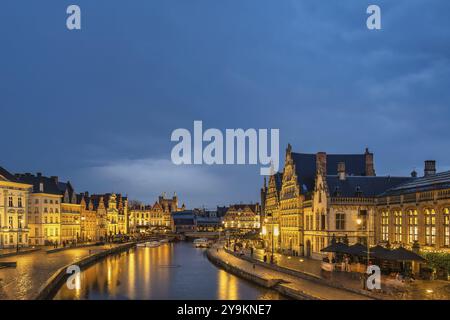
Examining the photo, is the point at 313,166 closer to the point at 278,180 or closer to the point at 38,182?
the point at 278,180

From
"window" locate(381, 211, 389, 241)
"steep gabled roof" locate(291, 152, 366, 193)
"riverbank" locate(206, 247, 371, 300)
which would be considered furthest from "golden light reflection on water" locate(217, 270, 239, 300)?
"steep gabled roof" locate(291, 152, 366, 193)

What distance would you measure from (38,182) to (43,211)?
5.61 metres

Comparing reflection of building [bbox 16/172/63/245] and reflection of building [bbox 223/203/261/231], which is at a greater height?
reflection of building [bbox 16/172/63/245]

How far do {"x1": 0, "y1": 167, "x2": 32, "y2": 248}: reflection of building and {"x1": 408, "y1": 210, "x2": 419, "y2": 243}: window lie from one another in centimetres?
6168

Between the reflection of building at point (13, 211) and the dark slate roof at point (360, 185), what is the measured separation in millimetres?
52237

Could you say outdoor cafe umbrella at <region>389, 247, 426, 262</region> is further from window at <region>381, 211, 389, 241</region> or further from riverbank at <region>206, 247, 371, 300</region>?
window at <region>381, 211, 389, 241</region>

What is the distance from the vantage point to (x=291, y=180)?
71.0 m

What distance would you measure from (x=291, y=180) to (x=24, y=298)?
141ft

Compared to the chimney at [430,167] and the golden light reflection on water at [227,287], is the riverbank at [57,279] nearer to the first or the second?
the golden light reflection on water at [227,287]

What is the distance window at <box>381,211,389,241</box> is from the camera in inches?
2014

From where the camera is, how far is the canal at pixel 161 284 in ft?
142

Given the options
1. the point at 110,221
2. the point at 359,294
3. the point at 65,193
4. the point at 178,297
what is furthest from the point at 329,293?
the point at 110,221
